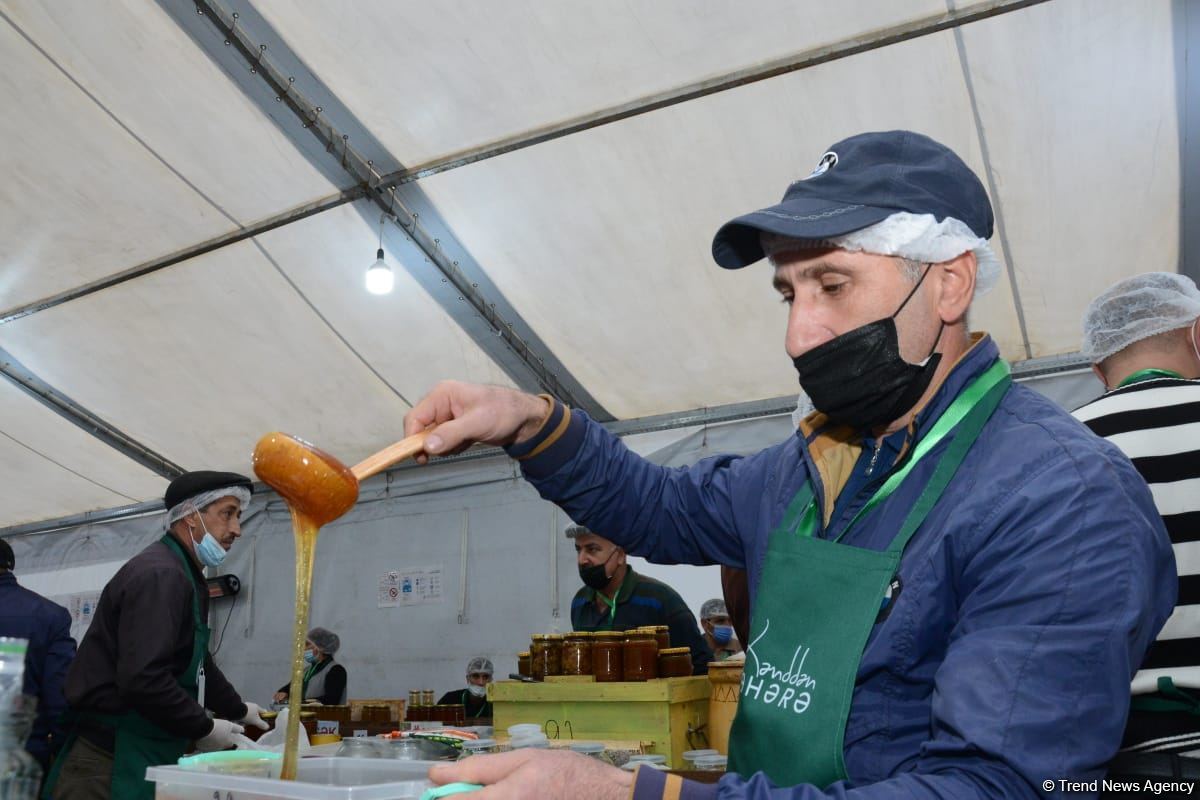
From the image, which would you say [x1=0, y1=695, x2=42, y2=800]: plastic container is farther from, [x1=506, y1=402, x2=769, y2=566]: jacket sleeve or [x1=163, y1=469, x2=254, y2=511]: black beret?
[x1=163, y1=469, x2=254, y2=511]: black beret

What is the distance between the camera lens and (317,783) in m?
1.37

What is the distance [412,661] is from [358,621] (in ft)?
2.13

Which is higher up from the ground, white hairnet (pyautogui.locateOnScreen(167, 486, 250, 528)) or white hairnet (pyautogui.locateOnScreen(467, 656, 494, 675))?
white hairnet (pyautogui.locateOnScreen(167, 486, 250, 528))

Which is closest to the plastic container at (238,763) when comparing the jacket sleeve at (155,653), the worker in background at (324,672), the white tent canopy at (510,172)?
the jacket sleeve at (155,653)

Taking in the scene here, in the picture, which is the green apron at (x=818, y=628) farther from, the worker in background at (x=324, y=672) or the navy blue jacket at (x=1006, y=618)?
the worker in background at (x=324, y=672)

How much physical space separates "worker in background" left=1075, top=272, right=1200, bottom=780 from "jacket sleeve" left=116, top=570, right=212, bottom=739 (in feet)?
9.86

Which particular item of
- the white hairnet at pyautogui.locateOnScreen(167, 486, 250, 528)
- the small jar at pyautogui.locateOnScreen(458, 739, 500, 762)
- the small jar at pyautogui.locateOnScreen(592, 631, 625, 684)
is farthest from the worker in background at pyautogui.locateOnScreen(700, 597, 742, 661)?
the small jar at pyautogui.locateOnScreen(458, 739, 500, 762)

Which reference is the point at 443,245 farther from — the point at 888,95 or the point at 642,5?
the point at 888,95

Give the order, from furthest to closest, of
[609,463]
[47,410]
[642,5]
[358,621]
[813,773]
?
[358,621] < [47,410] < [642,5] < [609,463] < [813,773]

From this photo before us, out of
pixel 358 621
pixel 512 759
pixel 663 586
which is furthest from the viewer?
pixel 358 621

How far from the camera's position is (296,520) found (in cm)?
138

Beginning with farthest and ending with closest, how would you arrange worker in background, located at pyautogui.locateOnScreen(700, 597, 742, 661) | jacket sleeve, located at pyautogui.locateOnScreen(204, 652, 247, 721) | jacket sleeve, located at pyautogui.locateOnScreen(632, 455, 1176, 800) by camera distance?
worker in background, located at pyautogui.locateOnScreen(700, 597, 742, 661) → jacket sleeve, located at pyautogui.locateOnScreen(204, 652, 247, 721) → jacket sleeve, located at pyautogui.locateOnScreen(632, 455, 1176, 800)

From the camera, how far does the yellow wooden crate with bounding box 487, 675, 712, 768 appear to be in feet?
9.27

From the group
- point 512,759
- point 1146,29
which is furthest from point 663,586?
point 512,759
